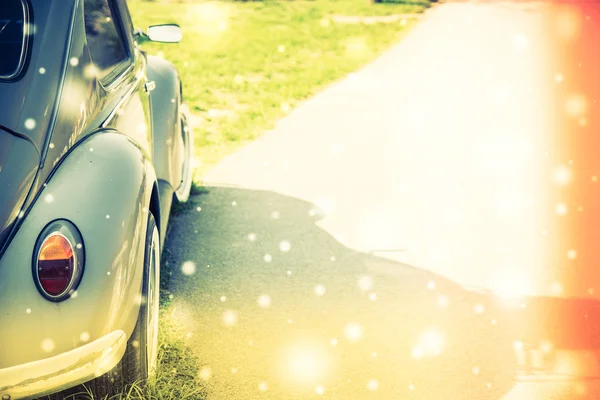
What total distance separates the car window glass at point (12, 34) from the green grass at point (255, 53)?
3.43 meters

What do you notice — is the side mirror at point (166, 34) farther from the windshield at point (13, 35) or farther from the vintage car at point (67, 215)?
the windshield at point (13, 35)

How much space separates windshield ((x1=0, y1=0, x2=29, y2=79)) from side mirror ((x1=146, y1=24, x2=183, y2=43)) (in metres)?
1.56

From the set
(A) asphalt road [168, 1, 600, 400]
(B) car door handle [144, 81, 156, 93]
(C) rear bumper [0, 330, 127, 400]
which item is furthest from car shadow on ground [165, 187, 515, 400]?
(B) car door handle [144, 81, 156, 93]

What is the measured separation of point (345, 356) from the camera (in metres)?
3.31

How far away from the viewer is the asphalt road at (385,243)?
127 inches

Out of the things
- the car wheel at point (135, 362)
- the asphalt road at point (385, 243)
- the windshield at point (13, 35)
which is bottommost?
the asphalt road at point (385, 243)

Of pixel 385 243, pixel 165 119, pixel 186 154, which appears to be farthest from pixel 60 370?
pixel 186 154

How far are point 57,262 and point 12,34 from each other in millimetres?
987

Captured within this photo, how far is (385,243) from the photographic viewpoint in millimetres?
4531

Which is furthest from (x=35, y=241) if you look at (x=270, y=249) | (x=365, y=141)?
(x=365, y=141)

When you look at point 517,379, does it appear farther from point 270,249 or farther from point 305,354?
point 270,249

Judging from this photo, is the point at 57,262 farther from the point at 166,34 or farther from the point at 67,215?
the point at 166,34

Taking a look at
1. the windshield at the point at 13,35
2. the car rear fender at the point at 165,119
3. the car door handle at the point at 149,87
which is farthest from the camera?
the car rear fender at the point at 165,119

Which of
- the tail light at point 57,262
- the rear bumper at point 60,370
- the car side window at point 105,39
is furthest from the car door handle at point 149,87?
the rear bumper at point 60,370
